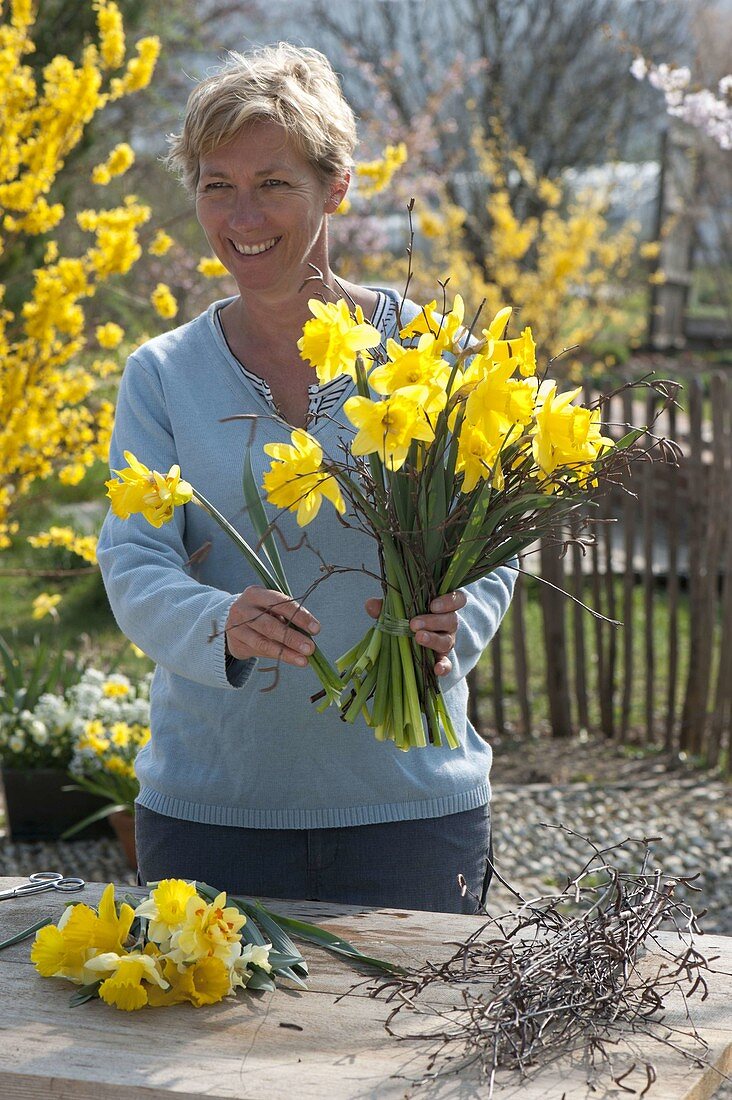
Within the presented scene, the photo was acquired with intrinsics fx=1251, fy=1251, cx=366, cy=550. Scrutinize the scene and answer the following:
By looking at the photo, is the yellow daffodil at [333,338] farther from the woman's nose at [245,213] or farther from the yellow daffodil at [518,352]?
the woman's nose at [245,213]

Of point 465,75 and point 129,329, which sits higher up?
point 465,75

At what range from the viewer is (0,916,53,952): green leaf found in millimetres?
1604

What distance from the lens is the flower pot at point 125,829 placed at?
3.85 m

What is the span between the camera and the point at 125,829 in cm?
387

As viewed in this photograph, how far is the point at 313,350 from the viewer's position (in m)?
1.40

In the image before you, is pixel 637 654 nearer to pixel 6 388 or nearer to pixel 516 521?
pixel 6 388

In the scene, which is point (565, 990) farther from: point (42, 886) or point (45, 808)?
point (45, 808)

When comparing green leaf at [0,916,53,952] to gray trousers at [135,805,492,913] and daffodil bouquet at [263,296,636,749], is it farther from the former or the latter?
daffodil bouquet at [263,296,636,749]

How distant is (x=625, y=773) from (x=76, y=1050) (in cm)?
388

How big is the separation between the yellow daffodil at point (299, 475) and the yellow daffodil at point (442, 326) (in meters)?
0.17

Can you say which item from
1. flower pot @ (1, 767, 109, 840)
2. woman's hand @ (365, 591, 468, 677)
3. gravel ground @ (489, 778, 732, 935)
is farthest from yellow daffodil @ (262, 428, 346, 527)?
flower pot @ (1, 767, 109, 840)

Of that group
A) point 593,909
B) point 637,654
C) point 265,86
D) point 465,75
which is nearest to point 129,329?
point 465,75

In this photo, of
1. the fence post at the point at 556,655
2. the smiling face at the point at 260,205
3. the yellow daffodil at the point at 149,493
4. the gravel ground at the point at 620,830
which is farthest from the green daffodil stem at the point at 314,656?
the fence post at the point at 556,655

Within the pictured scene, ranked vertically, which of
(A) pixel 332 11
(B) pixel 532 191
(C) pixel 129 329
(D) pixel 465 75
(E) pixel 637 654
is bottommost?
(E) pixel 637 654
